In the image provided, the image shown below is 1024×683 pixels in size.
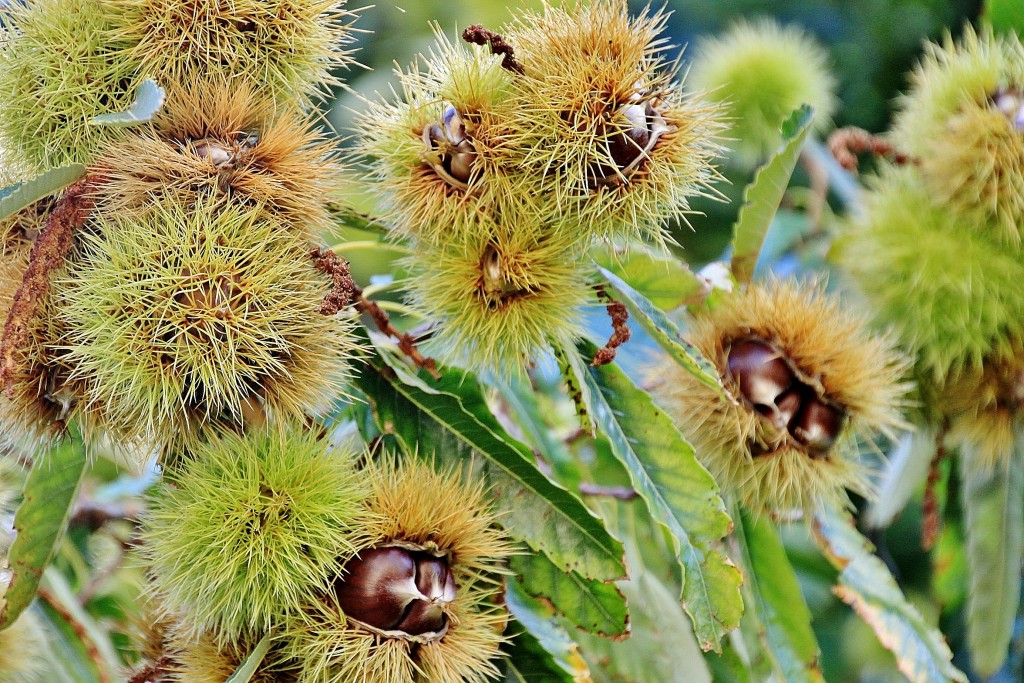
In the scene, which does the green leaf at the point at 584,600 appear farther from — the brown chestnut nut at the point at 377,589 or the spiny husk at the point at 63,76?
the spiny husk at the point at 63,76

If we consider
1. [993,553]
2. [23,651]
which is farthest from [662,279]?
[23,651]

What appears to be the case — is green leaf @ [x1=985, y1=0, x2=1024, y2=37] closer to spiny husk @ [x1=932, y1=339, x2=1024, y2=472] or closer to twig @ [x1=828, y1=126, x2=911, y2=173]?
twig @ [x1=828, y1=126, x2=911, y2=173]

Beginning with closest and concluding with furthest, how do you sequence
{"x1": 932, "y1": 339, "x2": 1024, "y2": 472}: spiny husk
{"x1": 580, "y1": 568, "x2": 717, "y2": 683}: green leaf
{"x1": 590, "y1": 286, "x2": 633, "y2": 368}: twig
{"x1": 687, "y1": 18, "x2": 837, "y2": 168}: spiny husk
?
{"x1": 590, "y1": 286, "x2": 633, "y2": 368}: twig
{"x1": 580, "y1": 568, "x2": 717, "y2": 683}: green leaf
{"x1": 932, "y1": 339, "x2": 1024, "y2": 472}: spiny husk
{"x1": 687, "y1": 18, "x2": 837, "y2": 168}: spiny husk

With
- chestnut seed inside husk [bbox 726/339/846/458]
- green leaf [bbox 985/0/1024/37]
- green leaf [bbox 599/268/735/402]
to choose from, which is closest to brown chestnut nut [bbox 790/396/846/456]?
chestnut seed inside husk [bbox 726/339/846/458]

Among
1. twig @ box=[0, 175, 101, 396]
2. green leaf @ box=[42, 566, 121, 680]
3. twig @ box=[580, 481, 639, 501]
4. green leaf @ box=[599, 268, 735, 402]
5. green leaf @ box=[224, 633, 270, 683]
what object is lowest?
green leaf @ box=[42, 566, 121, 680]

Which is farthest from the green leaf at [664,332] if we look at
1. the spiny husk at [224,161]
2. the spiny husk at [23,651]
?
the spiny husk at [23,651]

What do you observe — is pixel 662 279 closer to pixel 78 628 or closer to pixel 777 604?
pixel 777 604

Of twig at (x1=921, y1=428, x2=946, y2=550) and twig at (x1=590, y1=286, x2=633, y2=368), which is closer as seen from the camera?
twig at (x1=590, y1=286, x2=633, y2=368)
